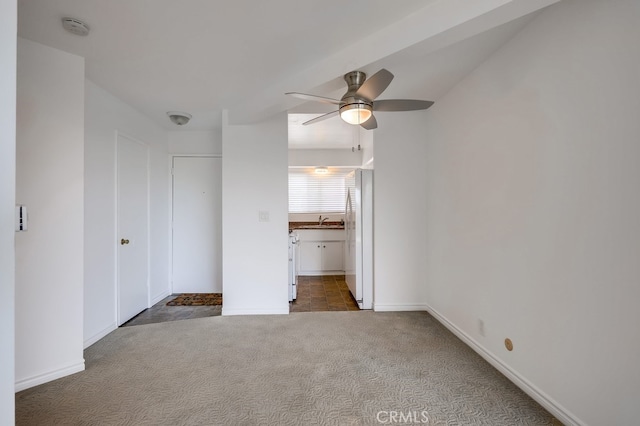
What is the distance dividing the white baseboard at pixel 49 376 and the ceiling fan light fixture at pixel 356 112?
2690 millimetres

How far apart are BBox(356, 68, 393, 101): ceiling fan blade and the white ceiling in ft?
0.63

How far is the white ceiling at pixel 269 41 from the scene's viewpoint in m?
1.56

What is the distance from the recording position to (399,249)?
332 cm

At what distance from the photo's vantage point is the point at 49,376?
6.44 feet

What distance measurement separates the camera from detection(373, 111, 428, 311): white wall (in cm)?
330

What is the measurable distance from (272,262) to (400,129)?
84.9 inches

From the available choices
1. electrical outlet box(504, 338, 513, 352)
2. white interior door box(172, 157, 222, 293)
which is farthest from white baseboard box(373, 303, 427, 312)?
white interior door box(172, 157, 222, 293)

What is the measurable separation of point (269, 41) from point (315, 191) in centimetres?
402

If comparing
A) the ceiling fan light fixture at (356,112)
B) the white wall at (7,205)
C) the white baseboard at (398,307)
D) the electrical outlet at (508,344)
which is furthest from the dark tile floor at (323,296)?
the white wall at (7,205)

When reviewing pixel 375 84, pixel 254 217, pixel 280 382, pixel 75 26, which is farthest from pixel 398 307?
pixel 75 26

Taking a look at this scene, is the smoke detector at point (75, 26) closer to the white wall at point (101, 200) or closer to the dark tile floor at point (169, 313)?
the white wall at point (101, 200)

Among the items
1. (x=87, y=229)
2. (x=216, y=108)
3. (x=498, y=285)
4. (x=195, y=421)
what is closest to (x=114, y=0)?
(x=216, y=108)

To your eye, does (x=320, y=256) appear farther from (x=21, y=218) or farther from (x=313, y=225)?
(x=21, y=218)

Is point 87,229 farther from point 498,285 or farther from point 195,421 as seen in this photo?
point 498,285
